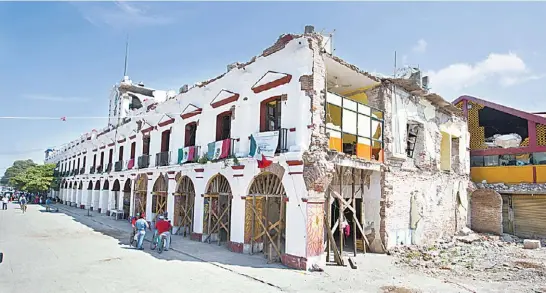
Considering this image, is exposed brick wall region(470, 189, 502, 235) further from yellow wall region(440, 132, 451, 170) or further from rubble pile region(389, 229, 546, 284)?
yellow wall region(440, 132, 451, 170)

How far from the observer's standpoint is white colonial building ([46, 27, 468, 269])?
1173cm

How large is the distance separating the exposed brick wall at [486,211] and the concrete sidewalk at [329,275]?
404 inches

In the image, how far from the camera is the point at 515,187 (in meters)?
20.3

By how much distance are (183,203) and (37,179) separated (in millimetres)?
31164

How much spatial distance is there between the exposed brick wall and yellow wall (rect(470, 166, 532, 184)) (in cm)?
152

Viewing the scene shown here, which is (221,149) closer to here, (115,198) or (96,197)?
(115,198)

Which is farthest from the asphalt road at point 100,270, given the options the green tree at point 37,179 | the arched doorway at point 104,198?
the green tree at point 37,179

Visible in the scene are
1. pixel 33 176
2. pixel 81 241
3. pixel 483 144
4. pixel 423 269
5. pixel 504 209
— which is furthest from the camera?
pixel 33 176

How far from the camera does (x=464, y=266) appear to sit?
1262cm

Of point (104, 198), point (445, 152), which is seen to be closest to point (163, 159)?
point (104, 198)

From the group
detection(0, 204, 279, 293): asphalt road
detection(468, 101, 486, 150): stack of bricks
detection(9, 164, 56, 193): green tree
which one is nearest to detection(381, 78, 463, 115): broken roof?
detection(468, 101, 486, 150): stack of bricks

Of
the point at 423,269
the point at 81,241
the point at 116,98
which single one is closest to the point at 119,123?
the point at 116,98

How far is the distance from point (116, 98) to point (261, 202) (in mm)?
25199

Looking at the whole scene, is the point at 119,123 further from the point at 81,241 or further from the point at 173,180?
the point at 81,241
